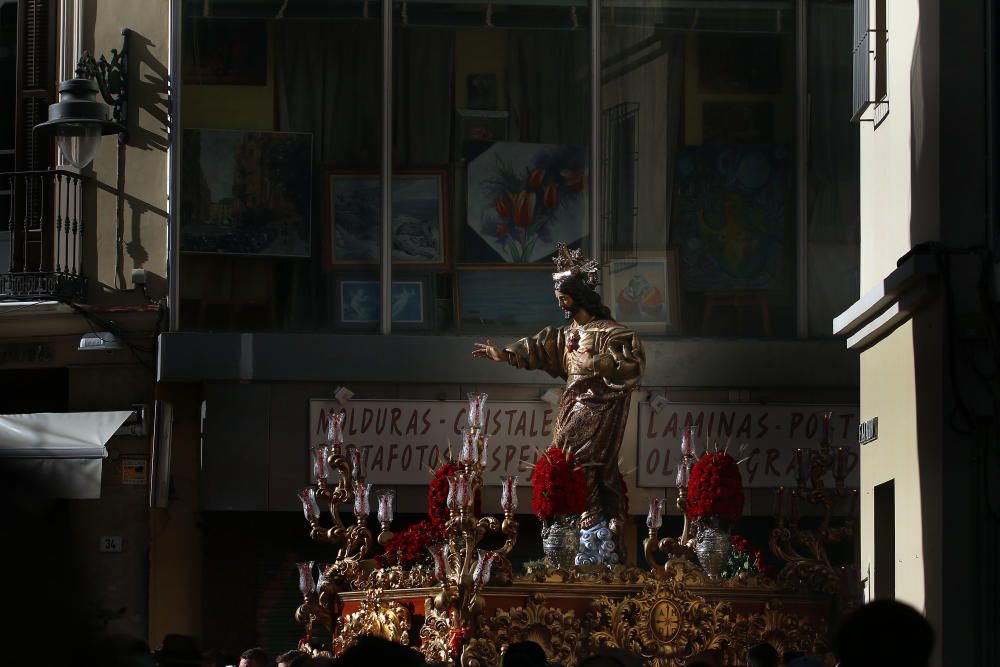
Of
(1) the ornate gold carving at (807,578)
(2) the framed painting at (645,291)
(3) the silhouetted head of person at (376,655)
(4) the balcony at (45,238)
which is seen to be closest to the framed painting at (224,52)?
(4) the balcony at (45,238)

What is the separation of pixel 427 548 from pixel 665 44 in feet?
22.7

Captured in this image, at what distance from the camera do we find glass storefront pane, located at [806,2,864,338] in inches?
683

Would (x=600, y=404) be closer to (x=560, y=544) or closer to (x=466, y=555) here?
(x=560, y=544)

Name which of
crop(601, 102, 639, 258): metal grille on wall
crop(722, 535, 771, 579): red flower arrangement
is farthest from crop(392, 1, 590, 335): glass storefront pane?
crop(722, 535, 771, 579): red flower arrangement

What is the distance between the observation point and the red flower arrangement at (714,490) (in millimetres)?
12570

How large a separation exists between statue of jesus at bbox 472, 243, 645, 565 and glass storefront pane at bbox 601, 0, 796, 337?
138 inches

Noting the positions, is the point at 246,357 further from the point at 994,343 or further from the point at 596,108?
the point at 994,343

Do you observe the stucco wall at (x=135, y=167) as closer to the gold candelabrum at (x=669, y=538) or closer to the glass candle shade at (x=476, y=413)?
the glass candle shade at (x=476, y=413)

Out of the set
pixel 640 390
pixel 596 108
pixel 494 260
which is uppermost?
pixel 596 108

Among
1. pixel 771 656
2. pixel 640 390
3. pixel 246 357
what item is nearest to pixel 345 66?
pixel 246 357

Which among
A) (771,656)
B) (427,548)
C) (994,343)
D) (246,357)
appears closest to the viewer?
(771,656)

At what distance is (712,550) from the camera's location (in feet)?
41.3

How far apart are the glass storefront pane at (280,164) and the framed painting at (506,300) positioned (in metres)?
0.88

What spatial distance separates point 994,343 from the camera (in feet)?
29.8
